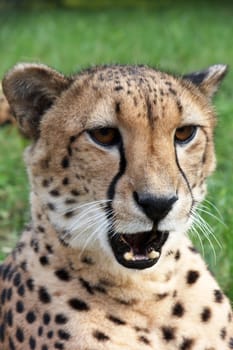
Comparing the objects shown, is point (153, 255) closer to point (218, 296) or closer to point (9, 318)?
point (218, 296)

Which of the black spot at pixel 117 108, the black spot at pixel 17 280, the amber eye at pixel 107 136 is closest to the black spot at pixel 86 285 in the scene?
the black spot at pixel 17 280

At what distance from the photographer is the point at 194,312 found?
10.3 feet

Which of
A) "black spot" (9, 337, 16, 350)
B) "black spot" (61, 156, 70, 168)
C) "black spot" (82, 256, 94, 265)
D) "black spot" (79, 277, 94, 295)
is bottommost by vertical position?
"black spot" (9, 337, 16, 350)

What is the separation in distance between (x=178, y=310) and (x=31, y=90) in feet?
2.74

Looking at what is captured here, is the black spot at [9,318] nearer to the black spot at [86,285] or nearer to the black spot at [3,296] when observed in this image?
the black spot at [3,296]

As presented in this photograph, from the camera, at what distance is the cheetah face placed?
280 cm

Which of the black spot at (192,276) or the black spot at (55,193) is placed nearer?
the black spot at (55,193)

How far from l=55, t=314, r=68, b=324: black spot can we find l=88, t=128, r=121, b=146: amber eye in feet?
1.78

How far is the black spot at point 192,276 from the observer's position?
10.5 feet

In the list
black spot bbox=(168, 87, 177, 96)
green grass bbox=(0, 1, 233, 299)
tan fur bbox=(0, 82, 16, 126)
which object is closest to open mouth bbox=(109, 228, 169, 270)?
black spot bbox=(168, 87, 177, 96)

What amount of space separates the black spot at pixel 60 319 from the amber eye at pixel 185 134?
64 centimetres

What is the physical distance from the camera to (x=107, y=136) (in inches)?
114

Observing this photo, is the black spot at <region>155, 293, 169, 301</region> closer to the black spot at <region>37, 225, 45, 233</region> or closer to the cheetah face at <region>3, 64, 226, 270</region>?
the cheetah face at <region>3, 64, 226, 270</region>

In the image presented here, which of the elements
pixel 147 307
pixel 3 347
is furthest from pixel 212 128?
pixel 3 347
